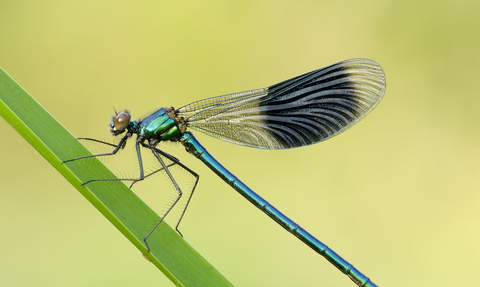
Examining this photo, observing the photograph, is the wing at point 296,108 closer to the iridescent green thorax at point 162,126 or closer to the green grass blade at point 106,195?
the iridescent green thorax at point 162,126

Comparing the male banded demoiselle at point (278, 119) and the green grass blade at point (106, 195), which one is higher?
the male banded demoiselle at point (278, 119)

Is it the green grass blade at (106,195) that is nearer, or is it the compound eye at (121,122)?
the green grass blade at (106,195)

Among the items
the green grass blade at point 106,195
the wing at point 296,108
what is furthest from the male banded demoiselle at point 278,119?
the green grass blade at point 106,195

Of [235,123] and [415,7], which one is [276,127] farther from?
[415,7]

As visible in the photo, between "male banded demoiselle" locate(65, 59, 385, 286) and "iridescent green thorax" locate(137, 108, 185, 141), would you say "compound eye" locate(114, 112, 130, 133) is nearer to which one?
"male banded demoiselle" locate(65, 59, 385, 286)

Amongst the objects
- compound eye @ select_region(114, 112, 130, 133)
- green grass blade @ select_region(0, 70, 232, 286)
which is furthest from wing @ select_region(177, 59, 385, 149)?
green grass blade @ select_region(0, 70, 232, 286)

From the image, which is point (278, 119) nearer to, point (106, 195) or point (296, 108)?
point (296, 108)

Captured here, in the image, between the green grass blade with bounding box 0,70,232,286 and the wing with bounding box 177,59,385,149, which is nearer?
the green grass blade with bounding box 0,70,232,286
